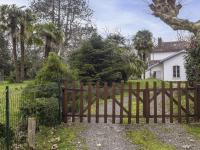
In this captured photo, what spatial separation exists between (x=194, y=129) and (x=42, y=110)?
4969 mm

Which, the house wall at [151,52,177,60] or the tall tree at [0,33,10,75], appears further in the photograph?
the house wall at [151,52,177,60]

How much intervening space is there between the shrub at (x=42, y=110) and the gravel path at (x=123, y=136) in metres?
1.23

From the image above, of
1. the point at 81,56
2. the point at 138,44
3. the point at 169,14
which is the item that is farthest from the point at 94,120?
the point at 138,44

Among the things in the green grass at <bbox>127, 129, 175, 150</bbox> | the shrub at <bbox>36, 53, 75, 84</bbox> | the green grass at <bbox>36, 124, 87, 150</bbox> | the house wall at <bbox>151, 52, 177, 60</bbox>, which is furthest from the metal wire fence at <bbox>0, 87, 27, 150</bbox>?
the house wall at <bbox>151, 52, 177, 60</bbox>

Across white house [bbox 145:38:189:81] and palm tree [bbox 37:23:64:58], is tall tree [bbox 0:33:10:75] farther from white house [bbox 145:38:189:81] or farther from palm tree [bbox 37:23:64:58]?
white house [bbox 145:38:189:81]

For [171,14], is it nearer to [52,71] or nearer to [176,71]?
[52,71]

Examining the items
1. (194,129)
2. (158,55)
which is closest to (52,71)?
(194,129)

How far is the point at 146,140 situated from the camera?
37.4ft

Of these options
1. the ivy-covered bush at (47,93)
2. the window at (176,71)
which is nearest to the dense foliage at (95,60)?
the ivy-covered bush at (47,93)

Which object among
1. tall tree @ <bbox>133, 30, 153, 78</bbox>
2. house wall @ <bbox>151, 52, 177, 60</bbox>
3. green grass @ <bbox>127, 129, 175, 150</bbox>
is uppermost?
tall tree @ <bbox>133, 30, 153, 78</bbox>

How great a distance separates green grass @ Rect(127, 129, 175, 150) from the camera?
1051 centimetres

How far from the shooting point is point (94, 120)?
48.1 feet

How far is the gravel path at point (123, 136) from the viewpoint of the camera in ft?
34.6

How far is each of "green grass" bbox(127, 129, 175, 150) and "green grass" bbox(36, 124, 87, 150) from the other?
1551 millimetres
